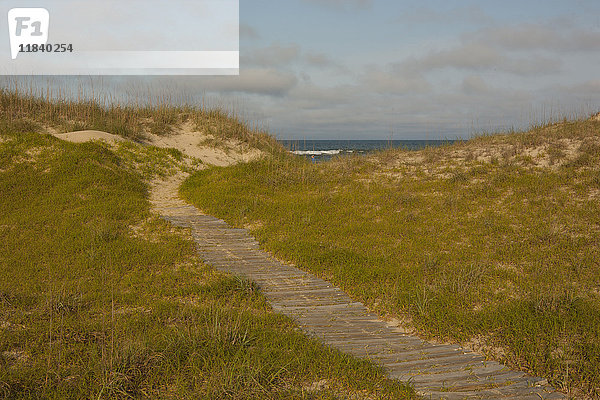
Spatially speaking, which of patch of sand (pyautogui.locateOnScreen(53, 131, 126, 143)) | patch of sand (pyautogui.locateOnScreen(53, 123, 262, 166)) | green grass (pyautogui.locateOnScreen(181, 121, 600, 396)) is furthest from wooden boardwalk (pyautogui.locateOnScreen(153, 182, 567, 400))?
patch of sand (pyautogui.locateOnScreen(53, 123, 262, 166))

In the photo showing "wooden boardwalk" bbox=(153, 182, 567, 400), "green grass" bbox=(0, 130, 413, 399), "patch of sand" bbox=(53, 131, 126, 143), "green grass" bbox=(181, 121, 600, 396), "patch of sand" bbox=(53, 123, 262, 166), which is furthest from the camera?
"patch of sand" bbox=(53, 123, 262, 166)

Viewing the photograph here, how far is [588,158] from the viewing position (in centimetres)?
1405

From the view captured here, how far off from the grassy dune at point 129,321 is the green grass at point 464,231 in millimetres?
2109

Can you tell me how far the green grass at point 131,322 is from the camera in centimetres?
492

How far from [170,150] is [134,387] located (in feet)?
57.8

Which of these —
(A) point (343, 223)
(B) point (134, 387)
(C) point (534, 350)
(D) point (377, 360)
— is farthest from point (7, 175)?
(C) point (534, 350)

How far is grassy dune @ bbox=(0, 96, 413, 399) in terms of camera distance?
4926 mm

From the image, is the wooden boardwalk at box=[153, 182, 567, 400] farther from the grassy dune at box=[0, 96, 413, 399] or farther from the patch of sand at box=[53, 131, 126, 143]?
the patch of sand at box=[53, 131, 126, 143]

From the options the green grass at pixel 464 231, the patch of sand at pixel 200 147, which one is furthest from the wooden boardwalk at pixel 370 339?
the patch of sand at pixel 200 147

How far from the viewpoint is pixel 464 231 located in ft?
35.6

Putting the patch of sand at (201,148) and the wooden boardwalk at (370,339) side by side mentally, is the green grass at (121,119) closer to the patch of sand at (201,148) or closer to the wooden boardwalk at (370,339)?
the patch of sand at (201,148)

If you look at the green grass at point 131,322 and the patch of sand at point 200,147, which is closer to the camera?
the green grass at point 131,322

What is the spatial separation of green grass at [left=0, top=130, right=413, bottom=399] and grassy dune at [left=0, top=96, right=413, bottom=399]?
21 mm

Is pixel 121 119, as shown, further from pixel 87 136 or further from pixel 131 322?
pixel 131 322
